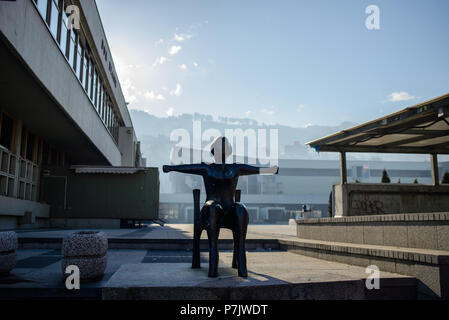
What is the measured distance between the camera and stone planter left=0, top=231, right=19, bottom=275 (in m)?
4.52

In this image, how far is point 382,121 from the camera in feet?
29.5

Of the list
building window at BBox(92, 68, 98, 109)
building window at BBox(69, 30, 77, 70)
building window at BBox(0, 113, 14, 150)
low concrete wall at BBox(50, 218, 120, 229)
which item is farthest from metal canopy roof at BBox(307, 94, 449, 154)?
building window at BBox(92, 68, 98, 109)

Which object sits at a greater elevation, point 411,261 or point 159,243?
point 411,261

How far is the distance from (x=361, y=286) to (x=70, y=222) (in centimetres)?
1735

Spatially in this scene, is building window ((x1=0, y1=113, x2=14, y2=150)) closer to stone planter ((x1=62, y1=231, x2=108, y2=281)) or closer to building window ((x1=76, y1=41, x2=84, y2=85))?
building window ((x1=76, y1=41, x2=84, y2=85))

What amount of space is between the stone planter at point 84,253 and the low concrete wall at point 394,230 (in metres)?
4.34

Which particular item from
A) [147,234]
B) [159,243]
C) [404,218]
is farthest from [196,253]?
[147,234]

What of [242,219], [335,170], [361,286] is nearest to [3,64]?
[242,219]

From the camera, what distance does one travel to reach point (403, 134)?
33.3 feet

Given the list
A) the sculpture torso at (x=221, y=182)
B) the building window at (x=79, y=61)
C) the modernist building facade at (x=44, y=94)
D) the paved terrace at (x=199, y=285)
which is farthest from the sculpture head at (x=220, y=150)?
the building window at (x=79, y=61)

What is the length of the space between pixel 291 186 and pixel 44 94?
67.5m

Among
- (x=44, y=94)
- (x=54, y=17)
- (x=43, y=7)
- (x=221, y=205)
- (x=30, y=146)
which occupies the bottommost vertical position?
(x=221, y=205)

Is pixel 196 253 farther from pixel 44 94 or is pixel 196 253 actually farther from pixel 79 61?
pixel 79 61
